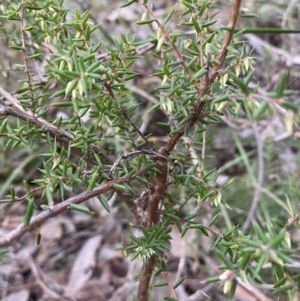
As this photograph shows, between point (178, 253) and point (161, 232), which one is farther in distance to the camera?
point (178, 253)

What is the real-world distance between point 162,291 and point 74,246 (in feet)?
1.61

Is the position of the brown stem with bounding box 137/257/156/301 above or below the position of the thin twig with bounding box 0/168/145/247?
below

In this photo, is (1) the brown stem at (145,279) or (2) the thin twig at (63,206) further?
(1) the brown stem at (145,279)

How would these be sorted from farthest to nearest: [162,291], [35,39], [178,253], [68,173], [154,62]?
[154,62]
[178,253]
[162,291]
[35,39]
[68,173]

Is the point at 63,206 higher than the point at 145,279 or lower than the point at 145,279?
higher

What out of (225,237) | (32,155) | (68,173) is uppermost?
(68,173)

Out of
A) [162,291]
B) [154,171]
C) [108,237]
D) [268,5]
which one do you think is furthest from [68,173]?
[268,5]

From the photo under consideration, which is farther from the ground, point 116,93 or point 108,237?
point 116,93

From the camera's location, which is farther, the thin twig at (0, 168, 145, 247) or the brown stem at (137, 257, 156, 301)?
the brown stem at (137, 257, 156, 301)

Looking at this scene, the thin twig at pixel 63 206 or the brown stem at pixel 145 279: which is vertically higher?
the thin twig at pixel 63 206

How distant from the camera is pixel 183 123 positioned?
27.0 inches

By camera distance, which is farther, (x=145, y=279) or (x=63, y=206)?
(x=145, y=279)

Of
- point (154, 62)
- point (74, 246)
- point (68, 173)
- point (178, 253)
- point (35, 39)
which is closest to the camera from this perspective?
point (68, 173)

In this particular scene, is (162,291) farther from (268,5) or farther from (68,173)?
(268,5)
